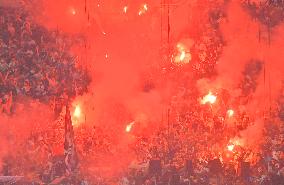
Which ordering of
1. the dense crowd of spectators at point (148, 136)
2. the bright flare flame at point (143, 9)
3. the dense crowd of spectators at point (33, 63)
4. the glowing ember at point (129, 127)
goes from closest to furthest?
1. the dense crowd of spectators at point (148, 136)
2. the dense crowd of spectators at point (33, 63)
3. the glowing ember at point (129, 127)
4. the bright flare flame at point (143, 9)

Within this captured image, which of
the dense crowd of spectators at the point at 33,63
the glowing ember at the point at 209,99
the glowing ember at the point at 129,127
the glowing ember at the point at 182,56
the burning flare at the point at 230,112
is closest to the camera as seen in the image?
the dense crowd of spectators at the point at 33,63

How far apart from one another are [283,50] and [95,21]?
18.6ft

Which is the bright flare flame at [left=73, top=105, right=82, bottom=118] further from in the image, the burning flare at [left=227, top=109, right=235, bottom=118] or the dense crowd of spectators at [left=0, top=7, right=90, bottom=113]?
the burning flare at [left=227, top=109, right=235, bottom=118]

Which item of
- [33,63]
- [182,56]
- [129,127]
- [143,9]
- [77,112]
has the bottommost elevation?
[129,127]

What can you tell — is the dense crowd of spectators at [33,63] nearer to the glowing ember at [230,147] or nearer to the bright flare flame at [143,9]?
the bright flare flame at [143,9]

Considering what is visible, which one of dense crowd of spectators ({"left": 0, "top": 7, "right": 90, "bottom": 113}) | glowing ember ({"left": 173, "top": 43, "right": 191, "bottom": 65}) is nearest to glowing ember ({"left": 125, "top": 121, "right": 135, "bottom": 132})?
dense crowd of spectators ({"left": 0, "top": 7, "right": 90, "bottom": 113})

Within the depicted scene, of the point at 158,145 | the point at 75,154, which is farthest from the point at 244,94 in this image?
the point at 75,154

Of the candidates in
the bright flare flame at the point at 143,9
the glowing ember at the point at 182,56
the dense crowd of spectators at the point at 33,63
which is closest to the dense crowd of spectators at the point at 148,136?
the dense crowd of spectators at the point at 33,63

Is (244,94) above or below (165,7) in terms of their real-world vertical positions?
below

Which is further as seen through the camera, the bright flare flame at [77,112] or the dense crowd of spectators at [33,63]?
the bright flare flame at [77,112]

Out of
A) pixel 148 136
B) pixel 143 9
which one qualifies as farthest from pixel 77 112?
pixel 143 9

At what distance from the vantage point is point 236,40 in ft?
43.5

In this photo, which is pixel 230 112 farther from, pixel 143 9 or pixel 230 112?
pixel 143 9

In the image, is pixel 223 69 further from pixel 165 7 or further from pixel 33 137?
pixel 33 137
